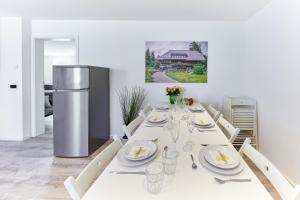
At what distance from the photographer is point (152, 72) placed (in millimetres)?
4754

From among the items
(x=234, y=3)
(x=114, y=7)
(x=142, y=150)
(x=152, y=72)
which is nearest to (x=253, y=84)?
(x=234, y=3)

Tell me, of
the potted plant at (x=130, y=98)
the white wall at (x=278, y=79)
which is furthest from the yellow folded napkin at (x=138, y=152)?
the potted plant at (x=130, y=98)

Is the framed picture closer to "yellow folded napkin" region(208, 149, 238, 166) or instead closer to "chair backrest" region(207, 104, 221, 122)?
"chair backrest" region(207, 104, 221, 122)

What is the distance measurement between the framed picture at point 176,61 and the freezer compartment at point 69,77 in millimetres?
1385

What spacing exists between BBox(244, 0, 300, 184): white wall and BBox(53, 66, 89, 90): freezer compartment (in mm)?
2613

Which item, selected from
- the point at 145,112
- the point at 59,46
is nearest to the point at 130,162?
the point at 145,112

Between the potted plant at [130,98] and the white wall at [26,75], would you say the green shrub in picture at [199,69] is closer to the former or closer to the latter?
the potted plant at [130,98]

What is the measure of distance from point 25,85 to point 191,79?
311 cm

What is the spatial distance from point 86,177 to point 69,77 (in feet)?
8.89

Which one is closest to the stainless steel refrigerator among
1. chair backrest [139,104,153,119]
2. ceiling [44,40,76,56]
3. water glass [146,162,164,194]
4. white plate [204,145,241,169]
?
chair backrest [139,104,153,119]

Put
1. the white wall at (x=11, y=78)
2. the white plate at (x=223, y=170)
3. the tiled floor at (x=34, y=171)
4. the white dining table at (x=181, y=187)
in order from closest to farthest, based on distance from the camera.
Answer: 1. the white dining table at (x=181, y=187)
2. the white plate at (x=223, y=170)
3. the tiled floor at (x=34, y=171)
4. the white wall at (x=11, y=78)

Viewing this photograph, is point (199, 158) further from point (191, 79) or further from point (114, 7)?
point (191, 79)

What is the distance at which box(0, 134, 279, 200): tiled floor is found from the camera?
262 centimetres

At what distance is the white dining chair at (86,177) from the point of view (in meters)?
1.07
